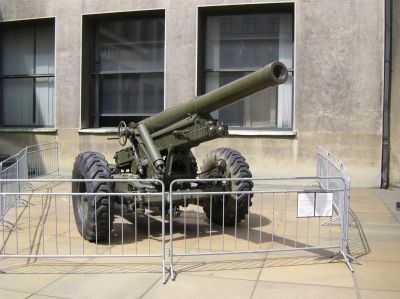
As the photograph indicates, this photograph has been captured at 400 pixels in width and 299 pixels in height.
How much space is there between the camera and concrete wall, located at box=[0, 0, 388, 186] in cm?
1215

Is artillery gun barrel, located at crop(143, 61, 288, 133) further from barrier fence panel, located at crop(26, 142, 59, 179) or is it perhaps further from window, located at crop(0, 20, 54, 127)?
window, located at crop(0, 20, 54, 127)

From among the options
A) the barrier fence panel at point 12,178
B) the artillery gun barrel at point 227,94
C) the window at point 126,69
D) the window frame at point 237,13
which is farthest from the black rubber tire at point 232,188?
the window at point 126,69

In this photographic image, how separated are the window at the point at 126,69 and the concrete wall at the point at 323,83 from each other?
96 cm

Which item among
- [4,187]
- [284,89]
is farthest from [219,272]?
[284,89]

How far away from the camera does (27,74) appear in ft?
51.9

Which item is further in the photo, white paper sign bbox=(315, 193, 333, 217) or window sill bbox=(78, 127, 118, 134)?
window sill bbox=(78, 127, 118, 134)

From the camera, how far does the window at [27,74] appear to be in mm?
15547

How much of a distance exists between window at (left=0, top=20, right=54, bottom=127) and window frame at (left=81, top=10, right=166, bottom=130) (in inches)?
54.5

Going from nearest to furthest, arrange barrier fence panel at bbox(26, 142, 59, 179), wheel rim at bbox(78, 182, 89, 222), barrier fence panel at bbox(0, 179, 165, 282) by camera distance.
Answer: barrier fence panel at bbox(0, 179, 165, 282) → wheel rim at bbox(78, 182, 89, 222) → barrier fence panel at bbox(26, 142, 59, 179)

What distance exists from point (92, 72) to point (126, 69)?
101 cm

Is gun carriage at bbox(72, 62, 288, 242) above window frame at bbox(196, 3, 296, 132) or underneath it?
underneath

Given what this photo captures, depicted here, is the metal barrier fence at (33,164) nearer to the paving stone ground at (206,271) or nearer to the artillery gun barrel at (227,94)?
the paving stone ground at (206,271)

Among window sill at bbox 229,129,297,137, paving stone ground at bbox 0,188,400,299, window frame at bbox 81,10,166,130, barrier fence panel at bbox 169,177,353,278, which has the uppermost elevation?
window frame at bbox 81,10,166,130

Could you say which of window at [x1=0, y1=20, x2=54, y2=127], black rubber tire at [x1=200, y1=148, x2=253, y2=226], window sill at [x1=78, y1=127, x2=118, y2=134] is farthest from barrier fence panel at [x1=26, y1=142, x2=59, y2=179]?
black rubber tire at [x1=200, y1=148, x2=253, y2=226]
